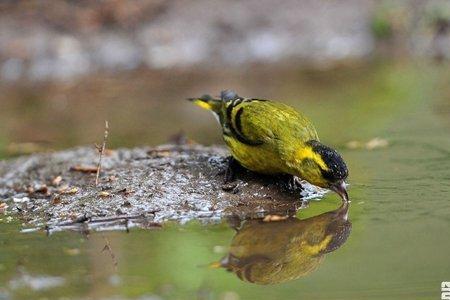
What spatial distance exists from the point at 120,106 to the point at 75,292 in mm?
6946

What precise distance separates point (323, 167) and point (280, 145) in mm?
376

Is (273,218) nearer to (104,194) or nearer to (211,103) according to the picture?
(104,194)

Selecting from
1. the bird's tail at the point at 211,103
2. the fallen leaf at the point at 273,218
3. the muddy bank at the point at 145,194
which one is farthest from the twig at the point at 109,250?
the bird's tail at the point at 211,103

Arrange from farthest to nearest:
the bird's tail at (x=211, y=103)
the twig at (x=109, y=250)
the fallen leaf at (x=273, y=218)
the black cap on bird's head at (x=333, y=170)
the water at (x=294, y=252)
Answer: the bird's tail at (x=211, y=103) → the black cap on bird's head at (x=333, y=170) → the fallen leaf at (x=273, y=218) → the twig at (x=109, y=250) → the water at (x=294, y=252)

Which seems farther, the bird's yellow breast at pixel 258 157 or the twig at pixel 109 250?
the bird's yellow breast at pixel 258 157

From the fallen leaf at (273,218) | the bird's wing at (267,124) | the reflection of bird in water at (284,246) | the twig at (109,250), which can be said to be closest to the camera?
the reflection of bird in water at (284,246)

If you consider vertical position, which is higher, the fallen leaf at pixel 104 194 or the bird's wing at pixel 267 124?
the bird's wing at pixel 267 124

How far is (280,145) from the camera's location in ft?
19.7

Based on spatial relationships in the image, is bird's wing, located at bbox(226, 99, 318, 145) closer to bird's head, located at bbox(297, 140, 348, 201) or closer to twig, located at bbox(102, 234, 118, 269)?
bird's head, located at bbox(297, 140, 348, 201)

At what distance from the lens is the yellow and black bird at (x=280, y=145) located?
5.80 meters

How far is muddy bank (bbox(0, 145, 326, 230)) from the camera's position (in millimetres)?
5828

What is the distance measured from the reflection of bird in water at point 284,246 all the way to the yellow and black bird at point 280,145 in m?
0.27

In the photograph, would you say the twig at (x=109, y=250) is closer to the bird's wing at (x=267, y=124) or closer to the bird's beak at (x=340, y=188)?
the bird's wing at (x=267, y=124)

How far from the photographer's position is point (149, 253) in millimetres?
5008
